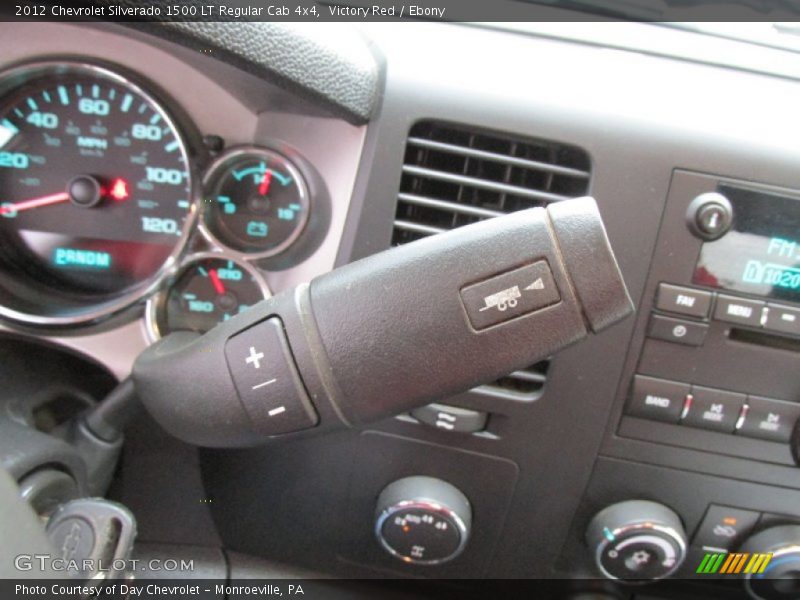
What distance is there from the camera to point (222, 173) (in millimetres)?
977

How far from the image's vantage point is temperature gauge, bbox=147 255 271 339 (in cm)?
99

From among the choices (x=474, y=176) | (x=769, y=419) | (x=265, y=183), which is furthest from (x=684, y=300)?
(x=265, y=183)

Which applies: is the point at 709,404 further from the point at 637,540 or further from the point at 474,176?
the point at 474,176

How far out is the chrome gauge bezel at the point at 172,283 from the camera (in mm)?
977

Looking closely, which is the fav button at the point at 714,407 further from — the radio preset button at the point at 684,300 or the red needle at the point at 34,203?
the red needle at the point at 34,203

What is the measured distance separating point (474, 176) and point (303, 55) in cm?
25

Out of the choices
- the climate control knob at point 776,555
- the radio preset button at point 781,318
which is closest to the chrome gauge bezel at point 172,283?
the radio preset button at point 781,318

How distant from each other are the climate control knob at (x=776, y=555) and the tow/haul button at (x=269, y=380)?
67cm

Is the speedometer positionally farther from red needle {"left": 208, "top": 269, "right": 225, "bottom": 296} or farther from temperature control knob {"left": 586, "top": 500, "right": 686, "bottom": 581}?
temperature control knob {"left": 586, "top": 500, "right": 686, "bottom": 581}

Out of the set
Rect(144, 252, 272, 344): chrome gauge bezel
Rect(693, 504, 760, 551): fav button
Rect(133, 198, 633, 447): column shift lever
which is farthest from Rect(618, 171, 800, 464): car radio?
Rect(144, 252, 272, 344): chrome gauge bezel

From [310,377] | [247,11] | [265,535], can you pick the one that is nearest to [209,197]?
[247,11]

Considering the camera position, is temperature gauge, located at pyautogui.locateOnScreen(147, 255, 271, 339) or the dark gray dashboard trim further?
temperature gauge, located at pyautogui.locateOnScreen(147, 255, 271, 339)

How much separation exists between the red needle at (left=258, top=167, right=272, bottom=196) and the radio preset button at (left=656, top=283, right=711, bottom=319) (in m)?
0.53
